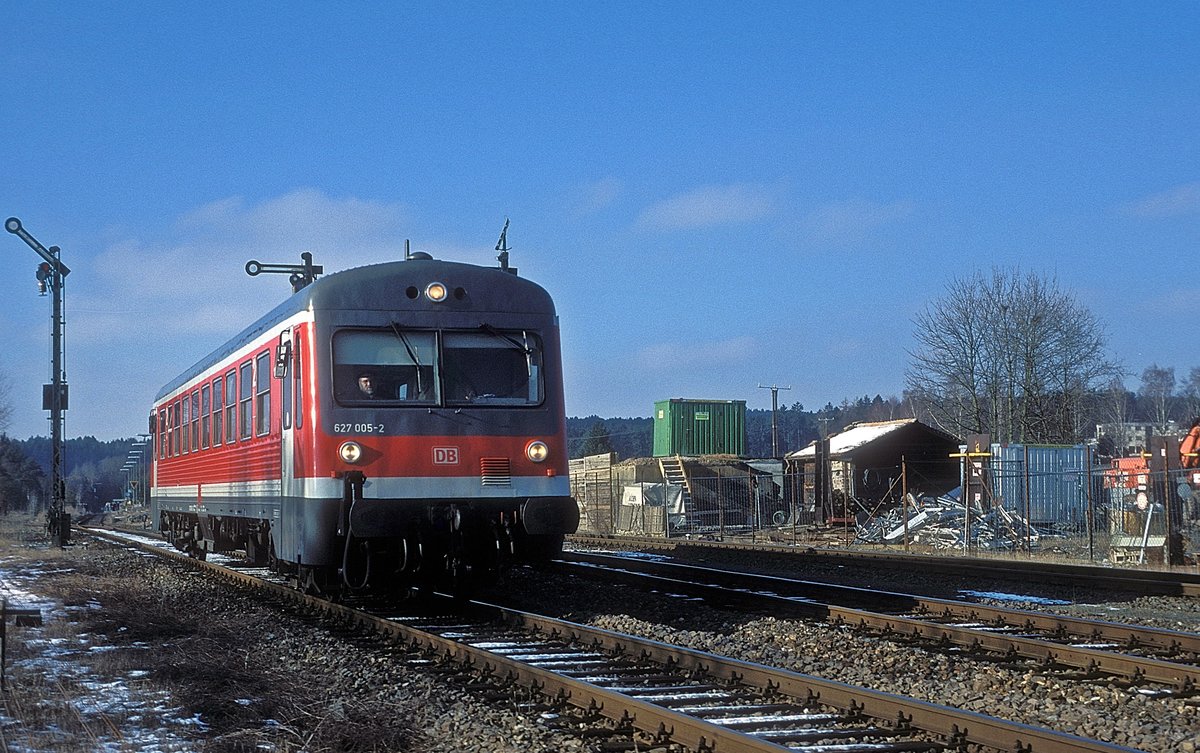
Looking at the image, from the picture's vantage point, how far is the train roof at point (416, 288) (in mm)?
11469

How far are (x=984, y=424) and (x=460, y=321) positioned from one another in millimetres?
42304

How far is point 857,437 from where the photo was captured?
42844mm

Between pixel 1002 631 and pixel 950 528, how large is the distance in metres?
18.5

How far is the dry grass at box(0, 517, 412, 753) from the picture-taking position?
6.53m

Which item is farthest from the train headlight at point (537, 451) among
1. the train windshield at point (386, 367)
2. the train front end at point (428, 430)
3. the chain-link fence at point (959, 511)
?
the chain-link fence at point (959, 511)

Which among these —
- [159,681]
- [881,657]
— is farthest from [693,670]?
[159,681]

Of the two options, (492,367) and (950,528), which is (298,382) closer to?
(492,367)

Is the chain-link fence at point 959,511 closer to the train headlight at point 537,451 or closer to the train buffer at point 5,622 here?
the train headlight at point 537,451

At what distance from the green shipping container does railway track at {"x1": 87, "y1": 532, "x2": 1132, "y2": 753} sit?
131ft

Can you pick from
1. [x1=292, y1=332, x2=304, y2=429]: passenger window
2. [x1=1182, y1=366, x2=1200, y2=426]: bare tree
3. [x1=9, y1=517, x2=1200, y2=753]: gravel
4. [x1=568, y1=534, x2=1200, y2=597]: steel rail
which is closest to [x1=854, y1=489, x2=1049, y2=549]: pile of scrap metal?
[x1=568, y1=534, x2=1200, y2=597]: steel rail

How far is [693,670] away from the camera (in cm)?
838

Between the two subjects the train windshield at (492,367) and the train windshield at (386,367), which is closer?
the train windshield at (386,367)

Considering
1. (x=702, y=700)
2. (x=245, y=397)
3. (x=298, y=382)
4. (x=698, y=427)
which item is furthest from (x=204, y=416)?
(x=698, y=427)

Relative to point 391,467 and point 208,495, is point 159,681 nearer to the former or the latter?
point 391,467
